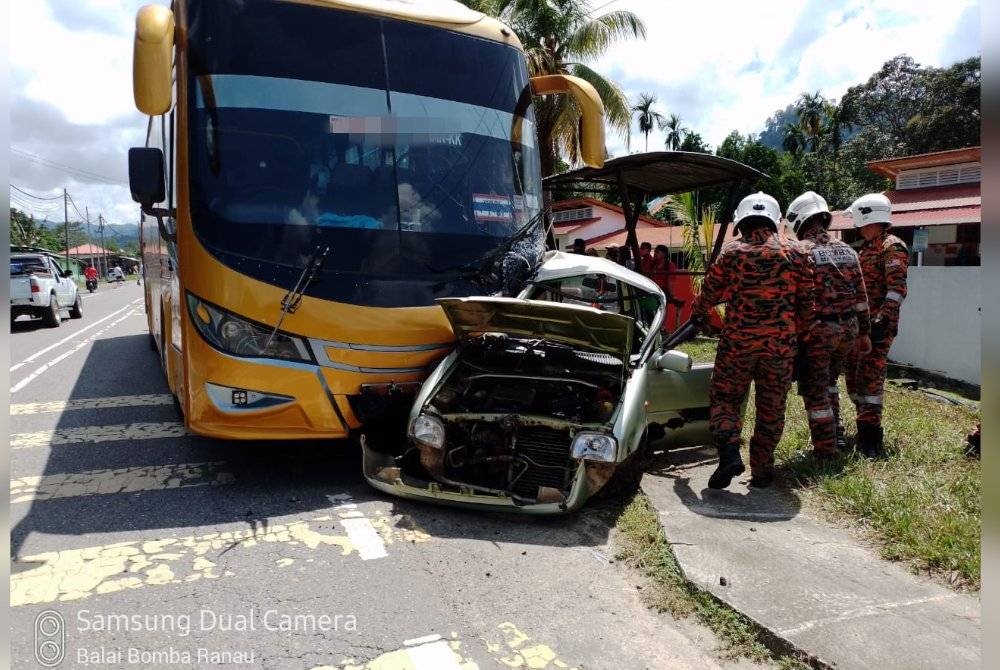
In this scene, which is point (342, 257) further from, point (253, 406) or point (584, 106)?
point (584, 106)

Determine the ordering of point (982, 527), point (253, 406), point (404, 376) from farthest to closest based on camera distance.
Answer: point (404, 376)
point (253, 406)
point (982, 527)

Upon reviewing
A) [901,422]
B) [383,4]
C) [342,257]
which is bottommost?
[901,422]

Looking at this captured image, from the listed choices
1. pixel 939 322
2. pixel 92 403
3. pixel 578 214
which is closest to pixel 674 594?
pixel 92 403

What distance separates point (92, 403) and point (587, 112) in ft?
20.4

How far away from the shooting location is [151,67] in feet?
13.0

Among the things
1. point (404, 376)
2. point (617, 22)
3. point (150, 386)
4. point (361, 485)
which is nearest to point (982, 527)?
point (404, 376)

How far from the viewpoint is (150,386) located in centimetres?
866

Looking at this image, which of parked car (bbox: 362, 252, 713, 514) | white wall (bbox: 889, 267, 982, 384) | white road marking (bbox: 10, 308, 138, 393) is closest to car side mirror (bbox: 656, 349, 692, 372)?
parked car (bbox: 362, 252, 713, 514)

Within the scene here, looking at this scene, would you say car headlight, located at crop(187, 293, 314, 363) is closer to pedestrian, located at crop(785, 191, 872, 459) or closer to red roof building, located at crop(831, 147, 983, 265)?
pedestrian, located at crop(785, 191, 872, 459)

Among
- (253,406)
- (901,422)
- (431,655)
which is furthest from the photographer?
(901,422)

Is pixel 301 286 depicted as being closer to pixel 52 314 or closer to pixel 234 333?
pixel 234 333

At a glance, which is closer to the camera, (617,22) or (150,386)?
(150,386)

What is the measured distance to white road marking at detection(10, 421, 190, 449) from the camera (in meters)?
6.03

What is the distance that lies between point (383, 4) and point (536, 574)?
3.96m
